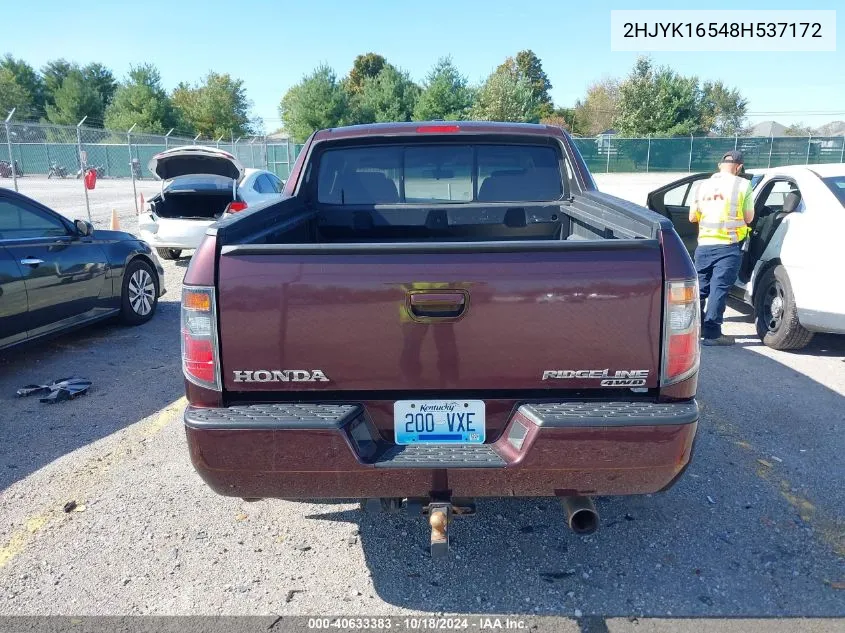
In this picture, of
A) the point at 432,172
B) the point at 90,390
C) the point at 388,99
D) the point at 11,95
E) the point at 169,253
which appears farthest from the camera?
the point at 11,95

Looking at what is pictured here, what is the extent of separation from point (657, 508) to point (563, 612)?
106 cm

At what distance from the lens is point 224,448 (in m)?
2.33

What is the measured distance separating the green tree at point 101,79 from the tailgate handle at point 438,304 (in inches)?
2806

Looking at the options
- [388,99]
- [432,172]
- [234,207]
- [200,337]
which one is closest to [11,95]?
[388,99]

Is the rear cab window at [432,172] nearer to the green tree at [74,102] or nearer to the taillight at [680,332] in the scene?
the taillight at [680,332]

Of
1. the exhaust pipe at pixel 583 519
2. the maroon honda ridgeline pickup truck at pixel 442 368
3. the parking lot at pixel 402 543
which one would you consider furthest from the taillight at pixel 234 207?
the exhaust pipe at pixel 583 519

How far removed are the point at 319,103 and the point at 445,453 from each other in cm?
5048

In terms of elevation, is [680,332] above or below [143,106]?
below

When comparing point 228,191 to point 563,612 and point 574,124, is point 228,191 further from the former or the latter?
point 574,124

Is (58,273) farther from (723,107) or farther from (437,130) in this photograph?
(723,107)

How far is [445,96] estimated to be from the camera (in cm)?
4906

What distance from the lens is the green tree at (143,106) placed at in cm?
5250

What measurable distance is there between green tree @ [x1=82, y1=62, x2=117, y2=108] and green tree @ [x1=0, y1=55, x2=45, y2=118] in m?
6.12

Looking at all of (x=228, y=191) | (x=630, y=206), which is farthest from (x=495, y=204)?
(x=228, y=191)
